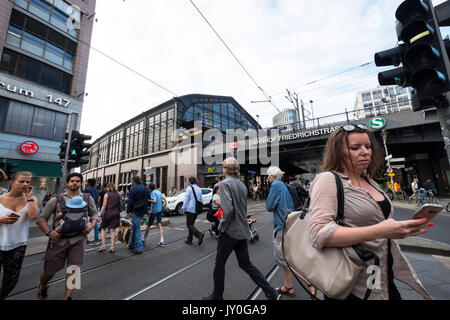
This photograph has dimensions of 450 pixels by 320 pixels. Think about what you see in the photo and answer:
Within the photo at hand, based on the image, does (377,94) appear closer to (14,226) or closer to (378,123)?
(378,123)

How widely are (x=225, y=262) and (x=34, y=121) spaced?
64.1 ft

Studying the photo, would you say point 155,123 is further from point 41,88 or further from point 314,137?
point 314,137

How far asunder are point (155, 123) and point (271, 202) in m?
31.6

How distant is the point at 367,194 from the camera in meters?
1.29

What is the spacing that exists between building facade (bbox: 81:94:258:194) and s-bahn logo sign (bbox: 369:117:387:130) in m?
14.1

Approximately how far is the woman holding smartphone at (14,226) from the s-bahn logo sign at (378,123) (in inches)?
707

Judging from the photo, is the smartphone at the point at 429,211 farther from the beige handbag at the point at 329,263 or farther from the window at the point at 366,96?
the window at the point at 366,96

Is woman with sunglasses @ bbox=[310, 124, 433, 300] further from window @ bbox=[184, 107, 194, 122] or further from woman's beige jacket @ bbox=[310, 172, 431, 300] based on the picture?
window @ bbox=[184, 107, 194, 122]

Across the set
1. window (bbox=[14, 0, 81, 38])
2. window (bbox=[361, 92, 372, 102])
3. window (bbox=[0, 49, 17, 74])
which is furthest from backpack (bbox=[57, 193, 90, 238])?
window (bbox=[361, 92, 372, 102])

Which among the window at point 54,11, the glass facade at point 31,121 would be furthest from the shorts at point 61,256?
the window at point 54,11

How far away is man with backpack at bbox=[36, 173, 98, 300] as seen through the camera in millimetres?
2752

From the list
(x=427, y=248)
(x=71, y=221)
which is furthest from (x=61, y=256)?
(x=427, y=248)

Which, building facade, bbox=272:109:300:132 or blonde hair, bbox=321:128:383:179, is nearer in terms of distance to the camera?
blonde hair, bbox=321:128:383:179
